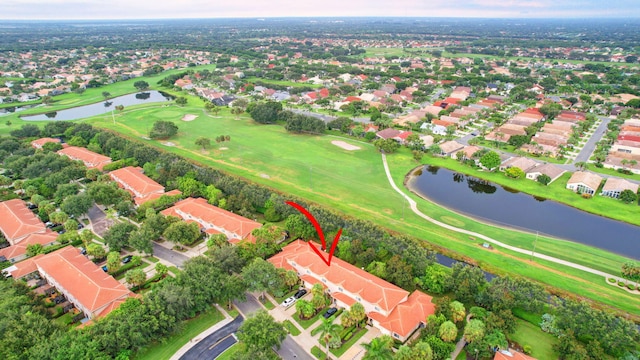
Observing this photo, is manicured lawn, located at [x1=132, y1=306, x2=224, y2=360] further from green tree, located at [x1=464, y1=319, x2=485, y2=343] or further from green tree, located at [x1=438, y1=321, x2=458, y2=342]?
green tree, located at [x1=464, y1=319, x2=485, y2=343]

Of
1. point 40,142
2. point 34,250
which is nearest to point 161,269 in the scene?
point 34,250

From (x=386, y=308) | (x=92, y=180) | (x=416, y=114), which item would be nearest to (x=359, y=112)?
(x=416, y=114)

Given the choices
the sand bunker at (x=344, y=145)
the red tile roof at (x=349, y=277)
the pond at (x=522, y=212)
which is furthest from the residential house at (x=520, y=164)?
the red tile roof at (x=349, y=277)

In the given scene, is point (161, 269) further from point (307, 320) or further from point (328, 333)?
point (328, 333)

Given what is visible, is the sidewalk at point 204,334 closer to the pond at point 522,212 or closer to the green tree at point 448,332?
the green tree at point 448,332

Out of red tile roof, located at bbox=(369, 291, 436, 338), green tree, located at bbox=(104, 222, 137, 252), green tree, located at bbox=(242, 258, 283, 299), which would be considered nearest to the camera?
red tile roof, located at bbox=(369, 291, 436, 338)

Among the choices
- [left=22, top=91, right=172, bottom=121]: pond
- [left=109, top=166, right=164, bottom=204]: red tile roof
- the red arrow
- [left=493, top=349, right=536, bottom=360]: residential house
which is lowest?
[left=22, top=91, right=172, bottom=121]: pond

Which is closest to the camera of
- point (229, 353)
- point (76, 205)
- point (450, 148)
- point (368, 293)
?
point (229, 353)

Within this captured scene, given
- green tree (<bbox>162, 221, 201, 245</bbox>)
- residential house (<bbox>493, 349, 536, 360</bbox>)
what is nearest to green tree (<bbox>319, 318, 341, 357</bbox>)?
residential house (<bbox>493, 349, 536, 360</bbox>)
